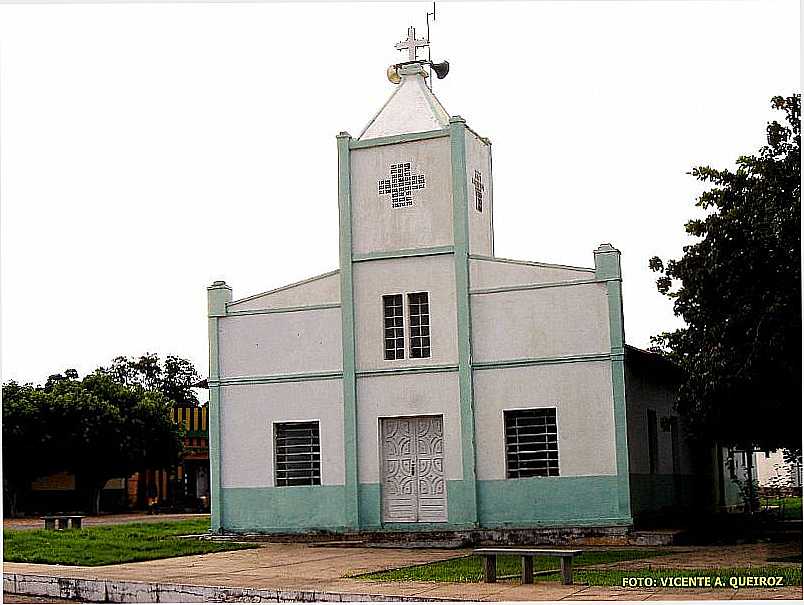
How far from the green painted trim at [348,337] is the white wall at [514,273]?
7.47ft

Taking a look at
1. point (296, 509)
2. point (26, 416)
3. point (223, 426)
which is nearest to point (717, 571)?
point (296, 509)

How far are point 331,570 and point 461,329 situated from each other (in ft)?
19.3

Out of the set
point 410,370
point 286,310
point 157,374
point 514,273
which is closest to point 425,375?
point 410,370

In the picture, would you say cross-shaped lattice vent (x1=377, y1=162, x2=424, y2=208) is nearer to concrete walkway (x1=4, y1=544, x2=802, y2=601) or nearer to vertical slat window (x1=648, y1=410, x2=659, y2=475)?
vertical slat window (x1=648, y1=410, x2=659, y2=475)

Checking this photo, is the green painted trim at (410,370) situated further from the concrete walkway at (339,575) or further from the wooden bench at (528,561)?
the wooden bench at (528,561)

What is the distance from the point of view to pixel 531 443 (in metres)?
20.9

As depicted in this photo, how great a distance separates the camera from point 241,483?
2242cm

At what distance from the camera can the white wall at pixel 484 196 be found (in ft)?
71.1

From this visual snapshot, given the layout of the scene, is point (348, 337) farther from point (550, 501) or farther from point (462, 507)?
point (550, 501)

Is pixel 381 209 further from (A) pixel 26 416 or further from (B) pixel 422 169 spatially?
(A) pixel 26 416

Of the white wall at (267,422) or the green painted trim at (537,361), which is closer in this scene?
the green painted trim at (537,361)

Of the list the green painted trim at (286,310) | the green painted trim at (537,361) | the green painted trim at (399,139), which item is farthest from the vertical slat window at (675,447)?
the green painted trim at (399,139)

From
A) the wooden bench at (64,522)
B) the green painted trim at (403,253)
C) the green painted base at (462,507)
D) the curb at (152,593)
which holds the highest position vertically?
the green painted trim at (403,253)

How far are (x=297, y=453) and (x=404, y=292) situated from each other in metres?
3.49
